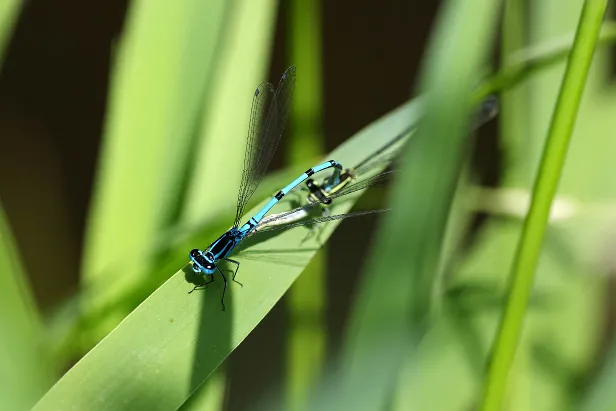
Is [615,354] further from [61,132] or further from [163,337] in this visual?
[61,132]

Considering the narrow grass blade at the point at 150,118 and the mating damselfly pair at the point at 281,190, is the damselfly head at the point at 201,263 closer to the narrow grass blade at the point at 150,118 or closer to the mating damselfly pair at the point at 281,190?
the mating damselfly pair at the point at 281,190

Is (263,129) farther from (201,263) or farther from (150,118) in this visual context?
(201,263)

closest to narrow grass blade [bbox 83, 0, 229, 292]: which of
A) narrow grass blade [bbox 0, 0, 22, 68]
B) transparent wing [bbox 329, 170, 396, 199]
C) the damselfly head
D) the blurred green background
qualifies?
the blurred green background

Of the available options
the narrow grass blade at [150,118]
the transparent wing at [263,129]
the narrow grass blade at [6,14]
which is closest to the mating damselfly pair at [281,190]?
the transparent wing at [263,129]

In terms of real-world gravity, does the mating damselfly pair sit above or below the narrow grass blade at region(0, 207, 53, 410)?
above

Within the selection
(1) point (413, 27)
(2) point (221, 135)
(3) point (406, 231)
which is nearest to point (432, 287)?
(3) point (406, 231)

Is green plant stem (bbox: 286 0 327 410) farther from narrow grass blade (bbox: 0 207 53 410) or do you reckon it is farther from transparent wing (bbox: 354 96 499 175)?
narrow grass blade (bbox: 0 207 53 410)

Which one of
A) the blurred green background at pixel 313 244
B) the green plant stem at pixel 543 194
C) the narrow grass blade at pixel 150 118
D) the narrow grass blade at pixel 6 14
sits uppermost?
the narrow grass blade at pixel 6 14
